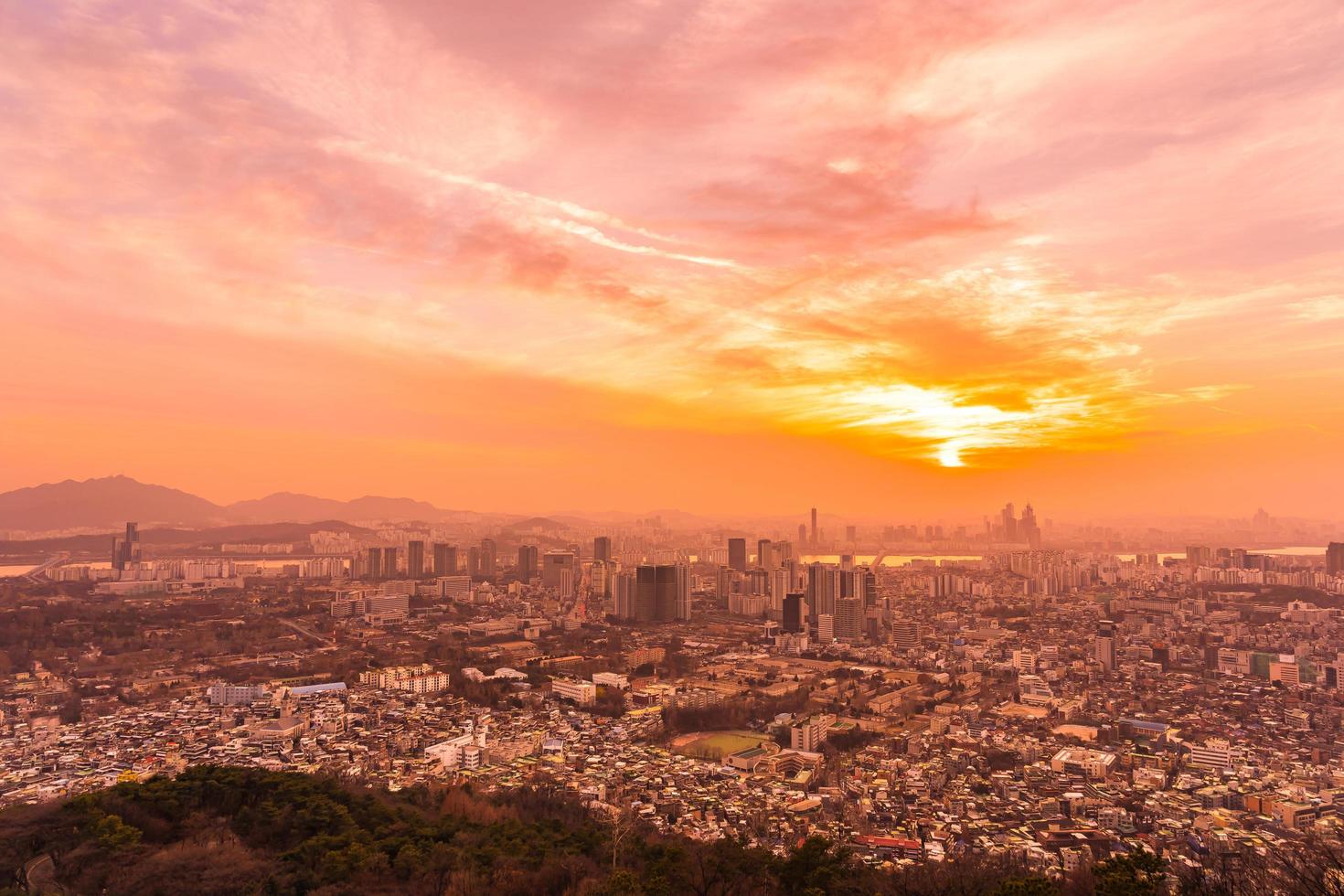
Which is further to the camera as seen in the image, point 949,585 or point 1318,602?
point 949,585

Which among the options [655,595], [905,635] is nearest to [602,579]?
[655,595]

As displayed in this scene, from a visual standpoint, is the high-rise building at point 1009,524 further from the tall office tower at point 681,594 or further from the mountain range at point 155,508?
the mountain range at point 155,508

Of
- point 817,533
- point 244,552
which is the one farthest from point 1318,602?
point 244,552

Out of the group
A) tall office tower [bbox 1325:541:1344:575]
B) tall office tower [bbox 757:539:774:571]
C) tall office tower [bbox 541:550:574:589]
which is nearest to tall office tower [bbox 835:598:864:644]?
tall office tower [bbox 757:539:774:571]

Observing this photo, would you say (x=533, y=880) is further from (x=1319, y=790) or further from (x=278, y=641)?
(x=278, y=641)

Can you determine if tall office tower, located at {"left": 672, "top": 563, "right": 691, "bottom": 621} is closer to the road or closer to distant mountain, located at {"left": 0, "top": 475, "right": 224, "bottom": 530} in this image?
the road
